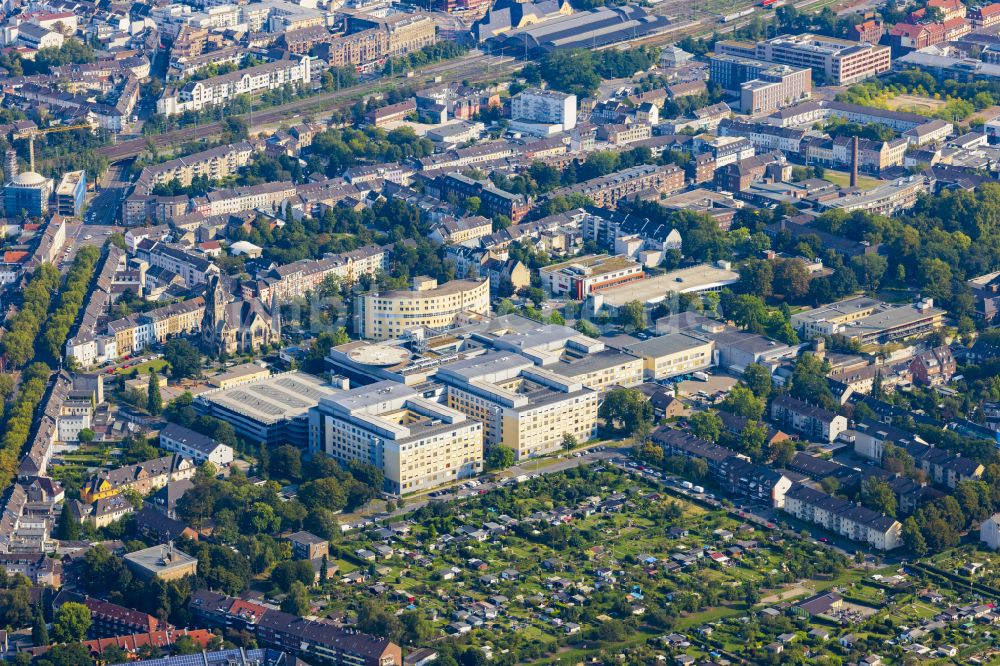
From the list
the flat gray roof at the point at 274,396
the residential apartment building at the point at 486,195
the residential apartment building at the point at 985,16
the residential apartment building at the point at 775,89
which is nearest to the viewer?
the flat gray roof at the point at 274,396

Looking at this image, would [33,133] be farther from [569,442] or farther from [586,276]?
[569,442]

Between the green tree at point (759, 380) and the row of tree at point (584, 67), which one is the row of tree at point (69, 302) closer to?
the green tree at point (759, 380)

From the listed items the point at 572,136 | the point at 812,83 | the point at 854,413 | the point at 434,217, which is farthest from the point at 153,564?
the point at 812,83

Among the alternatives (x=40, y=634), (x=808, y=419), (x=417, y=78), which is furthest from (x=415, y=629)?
(x=417, y=78)

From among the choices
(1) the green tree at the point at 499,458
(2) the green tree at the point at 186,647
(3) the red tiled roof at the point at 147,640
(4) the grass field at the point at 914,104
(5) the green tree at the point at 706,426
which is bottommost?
(4) the grass field at the point at 914,104

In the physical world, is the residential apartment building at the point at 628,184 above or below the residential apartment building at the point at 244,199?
below

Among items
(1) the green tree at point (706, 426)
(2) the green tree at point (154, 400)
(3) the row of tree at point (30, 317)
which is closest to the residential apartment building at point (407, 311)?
(2) the green tree at point (154, 400)

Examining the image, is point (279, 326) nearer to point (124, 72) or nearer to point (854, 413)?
point (854, 413)

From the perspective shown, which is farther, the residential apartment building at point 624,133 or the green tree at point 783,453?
the residential apartment building at point 624,133
